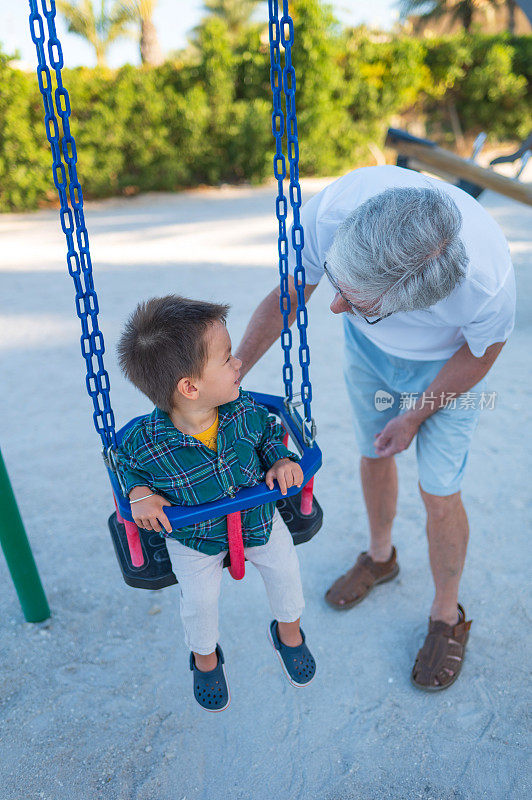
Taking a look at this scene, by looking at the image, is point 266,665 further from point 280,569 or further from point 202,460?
point 202,460

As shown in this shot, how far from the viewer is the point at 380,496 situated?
2.30 meters

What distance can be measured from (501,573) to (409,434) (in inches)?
37.5

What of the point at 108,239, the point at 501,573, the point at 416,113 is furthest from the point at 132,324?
the point at 416,113

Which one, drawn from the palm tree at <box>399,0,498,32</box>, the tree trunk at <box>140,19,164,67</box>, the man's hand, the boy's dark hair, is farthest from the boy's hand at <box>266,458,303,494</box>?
the palm tree at <box>399,0,498,32</box>

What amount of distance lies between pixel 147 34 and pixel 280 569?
613 inches

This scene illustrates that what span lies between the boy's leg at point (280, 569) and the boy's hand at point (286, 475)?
179mm

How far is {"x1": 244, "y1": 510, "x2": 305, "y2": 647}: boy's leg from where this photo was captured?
1692 mm

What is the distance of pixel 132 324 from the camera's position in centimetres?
155

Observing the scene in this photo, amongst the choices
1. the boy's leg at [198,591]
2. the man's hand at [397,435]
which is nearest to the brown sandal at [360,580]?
the man's hand at [397,435]

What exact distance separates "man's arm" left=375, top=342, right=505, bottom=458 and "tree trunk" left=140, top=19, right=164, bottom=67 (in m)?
14.8

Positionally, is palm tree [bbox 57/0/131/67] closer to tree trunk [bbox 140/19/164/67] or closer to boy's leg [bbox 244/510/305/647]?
tree trunk [bbox 140/19/164/67]

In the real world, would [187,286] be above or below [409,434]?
below

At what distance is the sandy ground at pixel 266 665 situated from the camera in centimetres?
175

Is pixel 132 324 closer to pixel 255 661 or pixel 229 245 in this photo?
pixel 255 661
